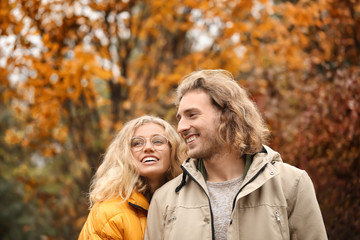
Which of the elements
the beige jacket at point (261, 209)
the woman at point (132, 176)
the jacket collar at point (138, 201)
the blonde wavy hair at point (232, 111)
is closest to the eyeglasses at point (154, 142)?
the woman at point (132, 176)

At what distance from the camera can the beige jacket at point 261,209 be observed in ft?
7.93

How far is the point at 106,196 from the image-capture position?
3156 mm

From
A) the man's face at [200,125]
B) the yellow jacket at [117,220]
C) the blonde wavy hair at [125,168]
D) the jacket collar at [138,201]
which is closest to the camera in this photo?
the man's face at [200,125]

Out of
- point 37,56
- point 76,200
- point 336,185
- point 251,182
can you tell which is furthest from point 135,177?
point 76,200

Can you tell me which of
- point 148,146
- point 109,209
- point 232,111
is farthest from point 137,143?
point 232,111

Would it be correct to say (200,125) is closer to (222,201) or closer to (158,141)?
(222,201)

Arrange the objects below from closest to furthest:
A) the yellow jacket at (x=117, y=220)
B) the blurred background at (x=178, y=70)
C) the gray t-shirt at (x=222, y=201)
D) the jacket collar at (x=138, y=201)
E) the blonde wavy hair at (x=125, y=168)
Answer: the gray t-shirt at (x=222, y=201) → the yellow jacket at (x=117, y=220) → the jacket collar at (x=138, y=201) → the blonde wavy hair at (x=125, y=168) → the blurred background at (x=178, y=70)

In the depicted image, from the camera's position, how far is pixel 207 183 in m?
2.74

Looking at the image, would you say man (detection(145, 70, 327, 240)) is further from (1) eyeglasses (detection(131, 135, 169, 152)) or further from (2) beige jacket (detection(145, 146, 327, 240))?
(1) eyeglasses (detection(131, 135, 169, 152))

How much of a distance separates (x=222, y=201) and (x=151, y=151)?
91cm

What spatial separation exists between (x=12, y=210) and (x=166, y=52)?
7798 millimetres

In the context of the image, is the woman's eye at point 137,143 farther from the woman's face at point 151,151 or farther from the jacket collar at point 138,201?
the jacket collar at point 138,201

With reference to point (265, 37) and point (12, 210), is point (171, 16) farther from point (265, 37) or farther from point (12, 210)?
point (12, 210)

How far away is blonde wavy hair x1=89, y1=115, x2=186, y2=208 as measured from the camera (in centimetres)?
317
